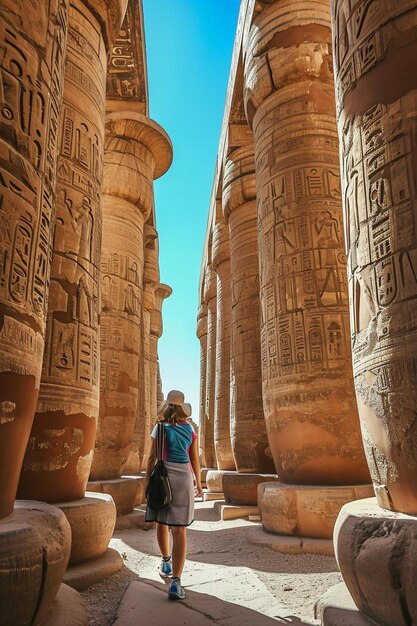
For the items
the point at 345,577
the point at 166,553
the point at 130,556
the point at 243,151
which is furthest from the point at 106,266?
the point at 345,577

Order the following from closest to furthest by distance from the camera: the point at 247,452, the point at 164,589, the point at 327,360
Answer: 1. the point at 164,589
2. the point at 327,360
3. the point at 247,452

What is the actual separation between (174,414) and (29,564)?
1.65 metres

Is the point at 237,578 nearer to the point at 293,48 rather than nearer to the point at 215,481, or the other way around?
the point at 293,48

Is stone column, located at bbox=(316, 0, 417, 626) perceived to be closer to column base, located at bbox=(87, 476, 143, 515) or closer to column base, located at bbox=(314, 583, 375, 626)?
column base, located at bbox=(314, 583, 375, 626)

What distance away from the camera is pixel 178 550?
123 inches

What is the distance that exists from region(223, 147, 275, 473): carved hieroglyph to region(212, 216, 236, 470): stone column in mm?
2088

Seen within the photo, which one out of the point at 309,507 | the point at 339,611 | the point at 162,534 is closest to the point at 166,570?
the point at 162,534

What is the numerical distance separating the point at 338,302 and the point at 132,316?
3.51m

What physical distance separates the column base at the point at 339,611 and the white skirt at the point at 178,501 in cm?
101

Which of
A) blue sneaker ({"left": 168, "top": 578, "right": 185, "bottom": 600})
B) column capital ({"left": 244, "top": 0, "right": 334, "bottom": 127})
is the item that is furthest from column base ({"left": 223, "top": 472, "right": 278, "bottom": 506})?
column capital ({"left": 244, "top": 0, "right": 334, "bottom": 127})

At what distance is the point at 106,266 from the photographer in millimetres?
7551

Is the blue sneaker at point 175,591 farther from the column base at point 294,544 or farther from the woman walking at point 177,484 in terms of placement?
the column base at point 294,544

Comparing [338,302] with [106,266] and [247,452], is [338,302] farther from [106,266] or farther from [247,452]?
[106,266]

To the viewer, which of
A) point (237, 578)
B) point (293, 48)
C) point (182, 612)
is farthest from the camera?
point (293, 48)
